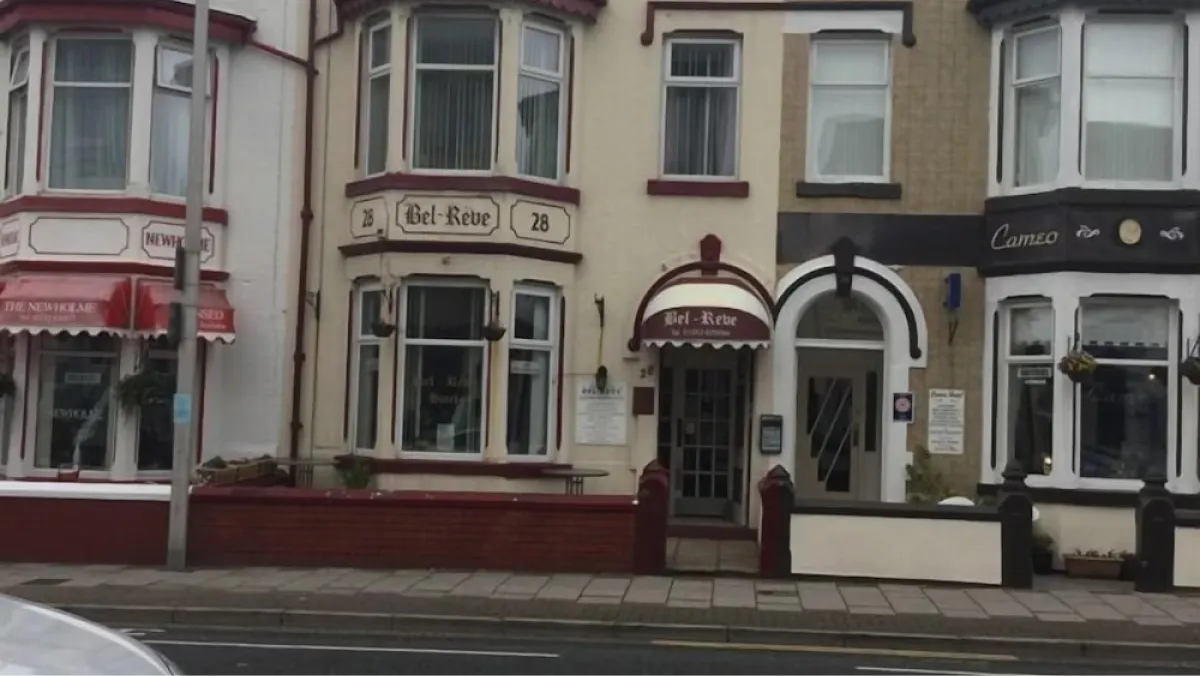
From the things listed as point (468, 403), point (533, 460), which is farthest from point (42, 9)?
point (533, 460)

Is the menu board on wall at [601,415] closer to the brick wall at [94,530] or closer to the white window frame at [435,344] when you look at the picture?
the white window frame at [435,344]

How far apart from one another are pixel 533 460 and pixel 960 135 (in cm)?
673

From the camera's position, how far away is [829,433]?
17203 mm

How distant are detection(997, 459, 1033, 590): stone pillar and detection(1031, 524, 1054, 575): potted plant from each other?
1.56 metres

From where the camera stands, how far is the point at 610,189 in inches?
657

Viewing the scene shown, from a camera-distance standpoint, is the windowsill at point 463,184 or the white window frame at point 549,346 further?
the white window frame at point 549,346

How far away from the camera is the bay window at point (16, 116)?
54.5 feet

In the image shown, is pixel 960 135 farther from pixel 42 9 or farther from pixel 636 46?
pixel 42 9

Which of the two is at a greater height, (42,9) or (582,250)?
(42,9)

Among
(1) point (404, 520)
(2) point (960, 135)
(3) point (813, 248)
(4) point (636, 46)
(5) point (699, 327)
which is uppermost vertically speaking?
(4) point (636, 46)

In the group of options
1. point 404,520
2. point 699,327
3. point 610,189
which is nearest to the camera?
point 404,520

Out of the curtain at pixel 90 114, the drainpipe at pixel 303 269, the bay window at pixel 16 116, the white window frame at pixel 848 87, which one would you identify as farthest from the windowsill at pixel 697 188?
the bay window at pixel 16 116

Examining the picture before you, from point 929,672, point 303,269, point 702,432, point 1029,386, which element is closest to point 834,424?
point 702,432

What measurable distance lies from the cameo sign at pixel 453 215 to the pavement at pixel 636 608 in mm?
4557
